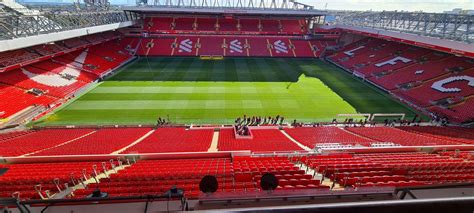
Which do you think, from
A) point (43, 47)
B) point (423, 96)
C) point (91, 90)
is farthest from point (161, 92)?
point (423, 96)

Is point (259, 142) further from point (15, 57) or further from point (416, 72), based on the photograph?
point (15, 57)

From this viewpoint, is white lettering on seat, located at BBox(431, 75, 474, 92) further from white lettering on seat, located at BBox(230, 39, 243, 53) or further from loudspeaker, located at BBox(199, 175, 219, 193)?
loudspeaker, located at BBox(199, 175, 219, 193)

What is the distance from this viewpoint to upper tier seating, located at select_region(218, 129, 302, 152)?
14.4 meters

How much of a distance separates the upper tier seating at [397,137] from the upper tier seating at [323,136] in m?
1.07

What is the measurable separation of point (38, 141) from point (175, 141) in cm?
854

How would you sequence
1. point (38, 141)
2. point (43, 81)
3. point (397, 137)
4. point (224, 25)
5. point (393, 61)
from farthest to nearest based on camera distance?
1. point (224, 25)
2. point (393, 61)
3. point (43, 81)
4. point (397, 137)
5. point (38, 141)

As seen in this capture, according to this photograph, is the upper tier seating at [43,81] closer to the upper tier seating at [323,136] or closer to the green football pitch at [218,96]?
the green football pitch at [218,96]

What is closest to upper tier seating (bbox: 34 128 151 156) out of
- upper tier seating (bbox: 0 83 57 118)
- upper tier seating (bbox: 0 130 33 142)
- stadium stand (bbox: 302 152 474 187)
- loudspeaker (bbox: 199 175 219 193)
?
upper tier seating (bbox: 0 130 33 142)

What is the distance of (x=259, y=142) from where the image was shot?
15.9 metres

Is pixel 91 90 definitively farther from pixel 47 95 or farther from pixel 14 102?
pixel 14 102

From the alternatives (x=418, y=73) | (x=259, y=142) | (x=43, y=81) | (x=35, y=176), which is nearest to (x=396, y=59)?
(x=418, y=73)

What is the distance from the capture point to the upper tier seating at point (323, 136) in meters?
15.7

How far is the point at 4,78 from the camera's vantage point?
23422mm

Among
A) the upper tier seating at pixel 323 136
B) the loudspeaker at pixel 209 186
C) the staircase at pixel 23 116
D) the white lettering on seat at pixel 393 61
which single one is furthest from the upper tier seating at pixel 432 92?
the staircase at pixel 23 116
